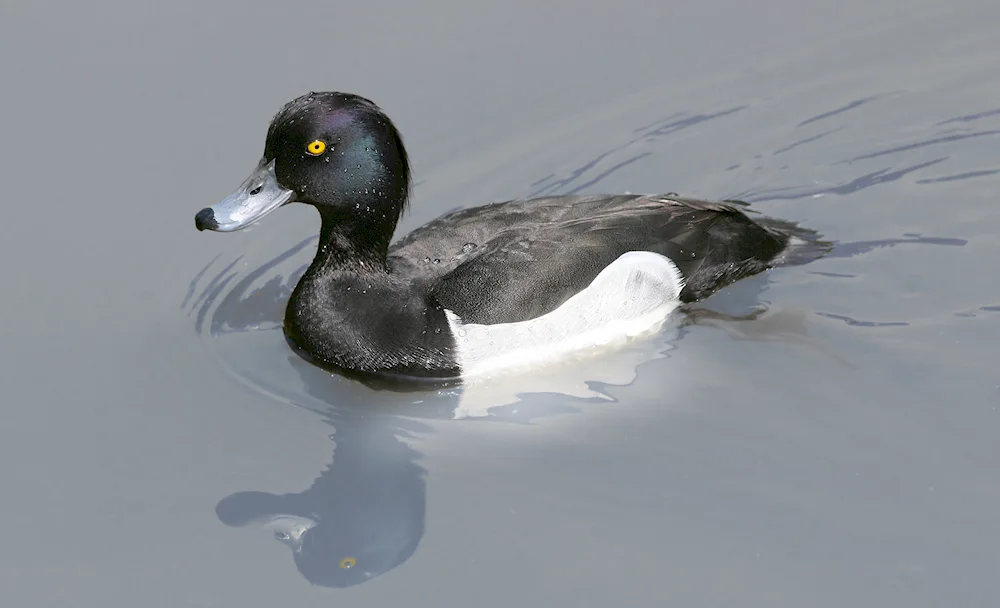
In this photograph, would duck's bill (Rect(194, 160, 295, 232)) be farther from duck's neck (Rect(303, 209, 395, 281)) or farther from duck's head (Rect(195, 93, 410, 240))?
duck's neck (Rect(303, 209, 395, 281))

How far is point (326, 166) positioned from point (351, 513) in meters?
1.56

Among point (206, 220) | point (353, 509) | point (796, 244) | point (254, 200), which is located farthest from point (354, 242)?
point (796, 244)

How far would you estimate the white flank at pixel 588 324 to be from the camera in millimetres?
6125

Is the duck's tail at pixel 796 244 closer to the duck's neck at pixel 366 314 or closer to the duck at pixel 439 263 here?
the duck at pixel 439 263

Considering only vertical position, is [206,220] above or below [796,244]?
above

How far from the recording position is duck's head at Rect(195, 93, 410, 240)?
5.92m

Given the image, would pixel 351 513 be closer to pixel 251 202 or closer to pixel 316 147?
pixel 251 202

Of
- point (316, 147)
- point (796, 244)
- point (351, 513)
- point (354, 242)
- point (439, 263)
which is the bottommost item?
point (351, 513)

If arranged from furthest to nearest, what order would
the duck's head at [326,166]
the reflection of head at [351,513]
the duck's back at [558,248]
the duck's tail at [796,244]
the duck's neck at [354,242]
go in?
the duck's tail at [796,244], the duck's neck at [354,242], the duck's back at [558,248], the duck's head at [326,166], the reflection of head at [351,513]

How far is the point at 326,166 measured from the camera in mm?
5996

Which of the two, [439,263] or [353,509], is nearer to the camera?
[353,509]

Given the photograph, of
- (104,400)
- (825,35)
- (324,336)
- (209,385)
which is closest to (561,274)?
(324,336)

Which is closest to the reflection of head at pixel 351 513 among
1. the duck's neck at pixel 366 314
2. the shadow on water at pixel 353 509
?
the shadow on water at pixel 353 509

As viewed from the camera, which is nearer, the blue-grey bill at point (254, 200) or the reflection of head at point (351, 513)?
the reflection of head at point (351, 513)
